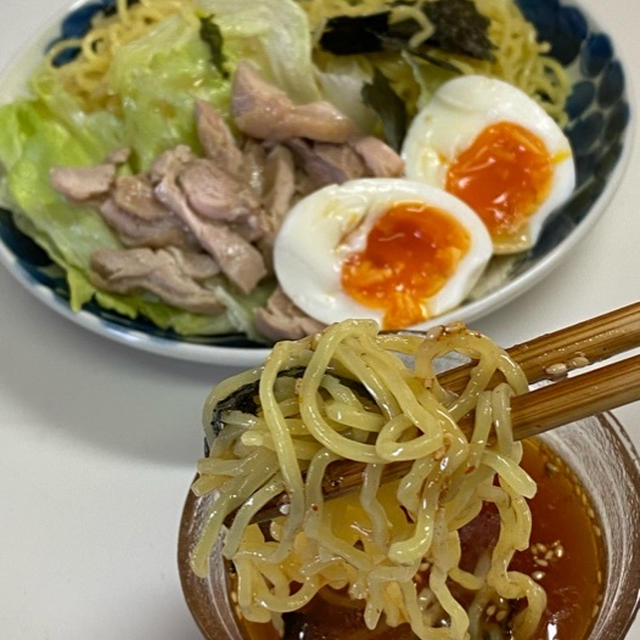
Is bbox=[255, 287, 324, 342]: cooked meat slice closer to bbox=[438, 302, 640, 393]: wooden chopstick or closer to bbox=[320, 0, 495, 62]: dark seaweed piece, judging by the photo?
bbox=[320, 0, 495, 62]: dark seaweed piece

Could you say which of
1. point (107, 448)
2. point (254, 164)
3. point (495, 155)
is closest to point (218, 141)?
point (254, 164)

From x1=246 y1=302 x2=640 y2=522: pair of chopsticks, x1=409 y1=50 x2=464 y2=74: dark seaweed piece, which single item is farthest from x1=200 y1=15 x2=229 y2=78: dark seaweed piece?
x1=246 y1=302 x2=640 y2=522: pair of chopsticks

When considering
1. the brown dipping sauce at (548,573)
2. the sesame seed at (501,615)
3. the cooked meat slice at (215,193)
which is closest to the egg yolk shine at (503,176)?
the cooked meat slice at (215,193)

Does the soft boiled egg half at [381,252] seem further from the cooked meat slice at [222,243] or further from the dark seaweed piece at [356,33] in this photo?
the dark seaweed piece at [356,33]

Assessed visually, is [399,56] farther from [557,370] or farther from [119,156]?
[557,370]

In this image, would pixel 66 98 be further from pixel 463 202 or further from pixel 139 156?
pixel 463 202
